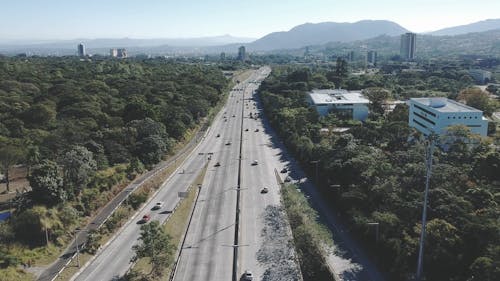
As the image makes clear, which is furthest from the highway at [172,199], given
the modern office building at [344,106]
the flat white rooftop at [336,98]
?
the flat white rooftop at [336,98]

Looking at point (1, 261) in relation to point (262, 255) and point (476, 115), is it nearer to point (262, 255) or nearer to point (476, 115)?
point (262, 255)

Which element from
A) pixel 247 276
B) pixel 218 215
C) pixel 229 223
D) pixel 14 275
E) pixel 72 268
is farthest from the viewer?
pixel 218 215

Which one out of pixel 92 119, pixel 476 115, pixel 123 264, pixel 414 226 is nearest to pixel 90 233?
pixel 123 264

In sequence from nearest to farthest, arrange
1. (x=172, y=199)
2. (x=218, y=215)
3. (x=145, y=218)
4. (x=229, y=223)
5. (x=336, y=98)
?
1. (x=229, y=223)
2. (x=145, y=218)
3. (x=218, y=215)
4. (x=172, y=199)
5. (x=336, y=98)

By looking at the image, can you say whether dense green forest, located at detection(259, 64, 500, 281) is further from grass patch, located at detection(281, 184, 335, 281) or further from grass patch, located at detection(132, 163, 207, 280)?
grass patch, located at detection(132, 163, 207, 280)

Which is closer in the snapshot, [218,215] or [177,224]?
[177,224]

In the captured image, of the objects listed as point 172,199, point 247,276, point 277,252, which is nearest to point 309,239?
point 277,252

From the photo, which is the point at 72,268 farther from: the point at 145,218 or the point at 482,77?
the point at 482,77
